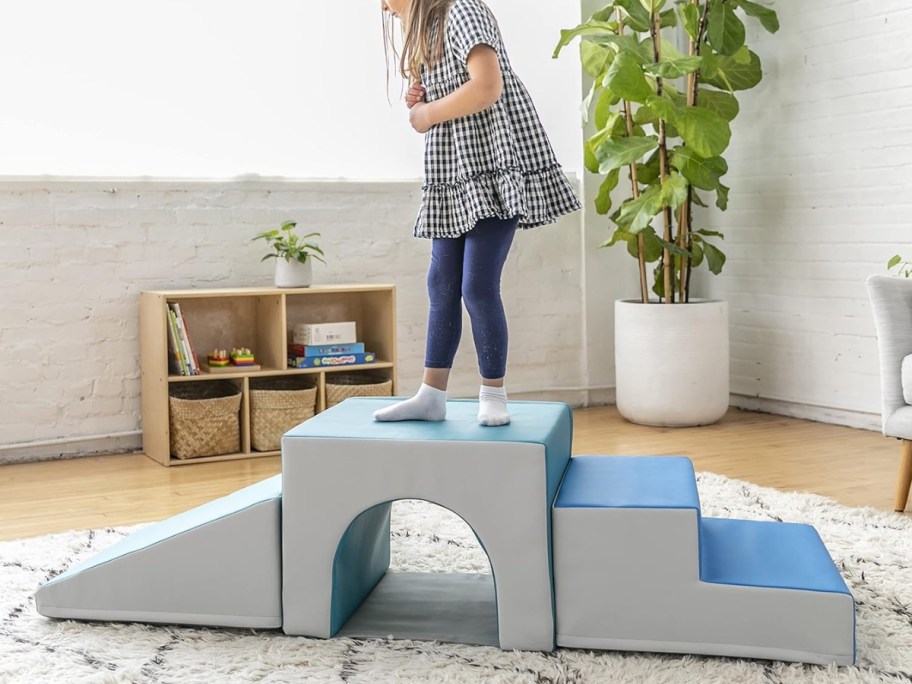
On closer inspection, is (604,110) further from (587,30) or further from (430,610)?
(430,610)

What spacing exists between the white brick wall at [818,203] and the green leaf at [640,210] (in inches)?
25.9

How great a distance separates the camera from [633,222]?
4.21 metres

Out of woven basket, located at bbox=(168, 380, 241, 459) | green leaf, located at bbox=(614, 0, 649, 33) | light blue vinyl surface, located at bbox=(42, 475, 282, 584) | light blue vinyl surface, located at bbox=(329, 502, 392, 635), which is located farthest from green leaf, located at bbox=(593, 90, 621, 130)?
light blue vinyl surface, located at bbox=(42, 475, 282, 584)

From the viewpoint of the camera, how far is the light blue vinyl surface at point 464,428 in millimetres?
1963

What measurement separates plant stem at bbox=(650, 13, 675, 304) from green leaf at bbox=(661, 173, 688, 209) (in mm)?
58

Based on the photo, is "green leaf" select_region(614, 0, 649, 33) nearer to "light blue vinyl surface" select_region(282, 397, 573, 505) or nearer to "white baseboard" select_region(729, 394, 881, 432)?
"white baseboard" select_region(729, 394, 881, 432)

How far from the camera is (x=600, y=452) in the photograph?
380 centimetres

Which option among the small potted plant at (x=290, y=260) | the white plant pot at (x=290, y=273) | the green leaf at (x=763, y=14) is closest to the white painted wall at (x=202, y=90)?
the small potted plant at (x=290, y=260)

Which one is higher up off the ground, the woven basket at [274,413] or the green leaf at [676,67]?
the green leaf at [676,67]

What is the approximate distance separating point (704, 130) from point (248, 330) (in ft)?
6.33

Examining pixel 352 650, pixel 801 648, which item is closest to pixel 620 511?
pixel 801 648

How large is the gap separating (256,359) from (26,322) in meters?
0.84

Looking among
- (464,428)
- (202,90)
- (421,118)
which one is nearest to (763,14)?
Answer: (202,90)

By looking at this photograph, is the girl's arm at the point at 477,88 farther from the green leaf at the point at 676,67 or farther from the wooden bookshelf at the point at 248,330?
the green leaf at the point at 676,67
